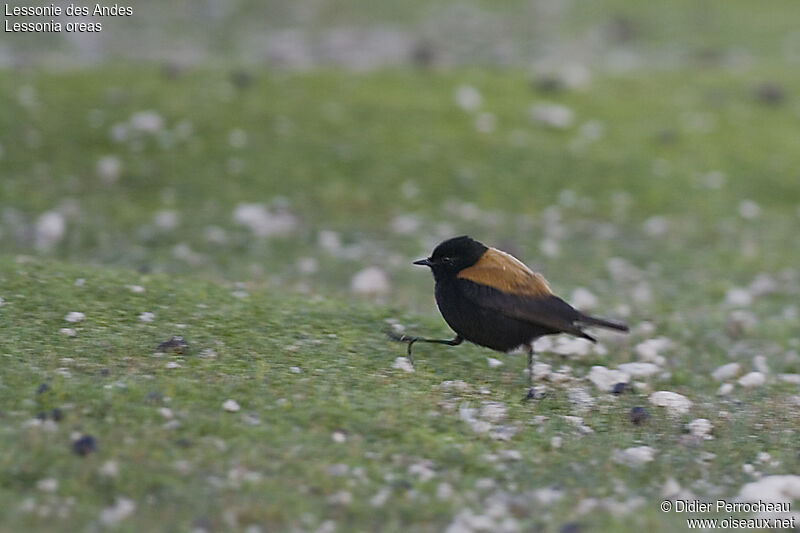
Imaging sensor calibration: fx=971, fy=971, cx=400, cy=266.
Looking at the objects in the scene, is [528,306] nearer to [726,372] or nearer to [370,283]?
[726,372]

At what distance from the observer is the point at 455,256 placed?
6328mm

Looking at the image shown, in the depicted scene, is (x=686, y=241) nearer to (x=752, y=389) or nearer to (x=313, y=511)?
(x=752, y=389)

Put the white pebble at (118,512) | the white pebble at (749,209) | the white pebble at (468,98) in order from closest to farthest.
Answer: the white pebble at (118,512) < the white pebble at (749,209) < the white pebble at (468,98)

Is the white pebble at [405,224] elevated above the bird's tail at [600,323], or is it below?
above

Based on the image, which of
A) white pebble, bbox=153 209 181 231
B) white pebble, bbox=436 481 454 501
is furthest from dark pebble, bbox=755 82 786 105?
white pebble, bbox=436 481 454 501

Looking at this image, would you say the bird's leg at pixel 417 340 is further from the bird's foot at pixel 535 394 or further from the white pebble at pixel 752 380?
the white pebble at pixel 752 380

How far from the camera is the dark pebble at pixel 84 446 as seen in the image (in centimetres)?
466

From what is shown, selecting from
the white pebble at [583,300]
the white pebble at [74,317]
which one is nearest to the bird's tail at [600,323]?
the white pebble at [583,300]

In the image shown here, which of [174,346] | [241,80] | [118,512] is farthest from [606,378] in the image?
[241,80]

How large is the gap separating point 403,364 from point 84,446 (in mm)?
2246

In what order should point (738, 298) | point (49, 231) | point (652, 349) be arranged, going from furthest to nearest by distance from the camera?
point (49, 231) → point (738, 298) → point (652, 349)

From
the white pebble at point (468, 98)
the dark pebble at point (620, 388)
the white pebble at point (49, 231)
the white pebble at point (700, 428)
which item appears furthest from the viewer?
the white pebble at point (468, 98)

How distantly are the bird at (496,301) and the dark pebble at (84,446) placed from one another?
2.42 m

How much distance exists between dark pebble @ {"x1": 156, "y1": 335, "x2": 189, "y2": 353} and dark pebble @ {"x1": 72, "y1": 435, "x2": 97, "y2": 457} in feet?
4.01
